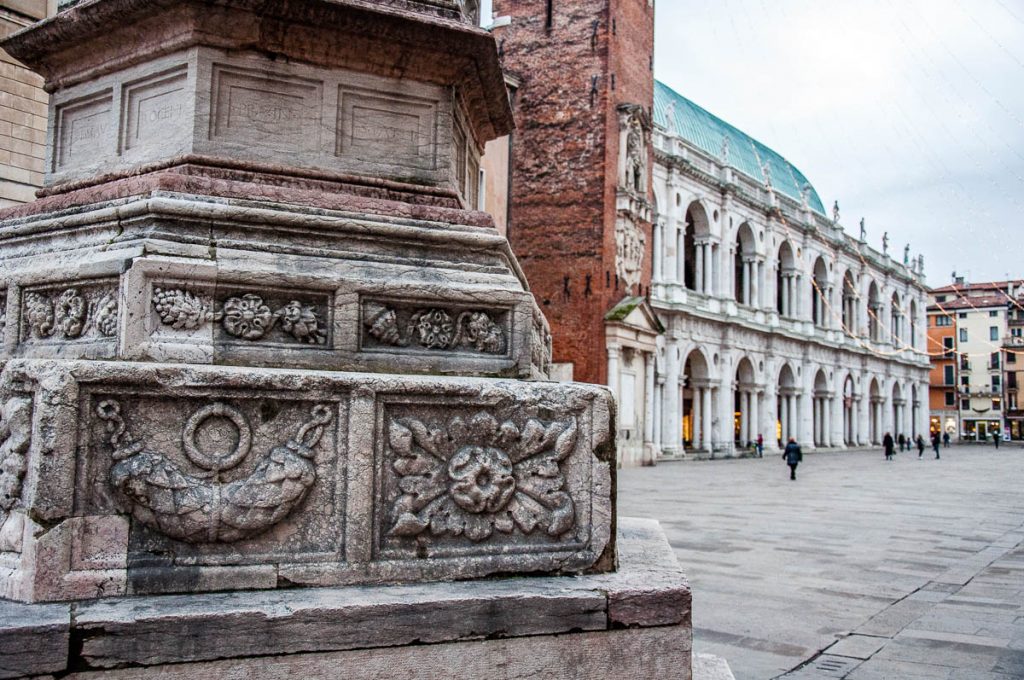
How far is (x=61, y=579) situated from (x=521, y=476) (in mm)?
1343

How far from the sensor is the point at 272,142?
3.29 m

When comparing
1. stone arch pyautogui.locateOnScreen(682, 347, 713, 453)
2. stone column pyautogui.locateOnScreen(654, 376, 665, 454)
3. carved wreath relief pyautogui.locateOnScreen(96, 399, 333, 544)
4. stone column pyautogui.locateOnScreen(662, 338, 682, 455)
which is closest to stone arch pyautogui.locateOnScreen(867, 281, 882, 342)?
stone arch pyautogui.locateOnScreen(682, 347, 713, 453)

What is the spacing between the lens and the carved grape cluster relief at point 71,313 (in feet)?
9.20

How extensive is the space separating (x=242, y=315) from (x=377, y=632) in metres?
1.05

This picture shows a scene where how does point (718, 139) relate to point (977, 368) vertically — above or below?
above

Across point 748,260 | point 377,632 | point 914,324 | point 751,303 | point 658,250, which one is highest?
point 748,260

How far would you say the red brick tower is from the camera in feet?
79.6

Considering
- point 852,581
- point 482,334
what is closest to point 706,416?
point 852,581

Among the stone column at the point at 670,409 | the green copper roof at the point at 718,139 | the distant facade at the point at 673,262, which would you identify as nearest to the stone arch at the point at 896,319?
the distant facade at the point at 673,262

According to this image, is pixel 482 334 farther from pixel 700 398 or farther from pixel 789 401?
pixel 789 401

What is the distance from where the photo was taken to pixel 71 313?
293cm

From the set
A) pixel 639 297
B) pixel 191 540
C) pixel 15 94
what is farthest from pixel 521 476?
pixel 639 297

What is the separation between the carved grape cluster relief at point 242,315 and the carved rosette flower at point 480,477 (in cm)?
42

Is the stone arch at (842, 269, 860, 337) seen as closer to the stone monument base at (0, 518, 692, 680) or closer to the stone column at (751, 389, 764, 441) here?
the stone column at (751, 389, 764, 441)
